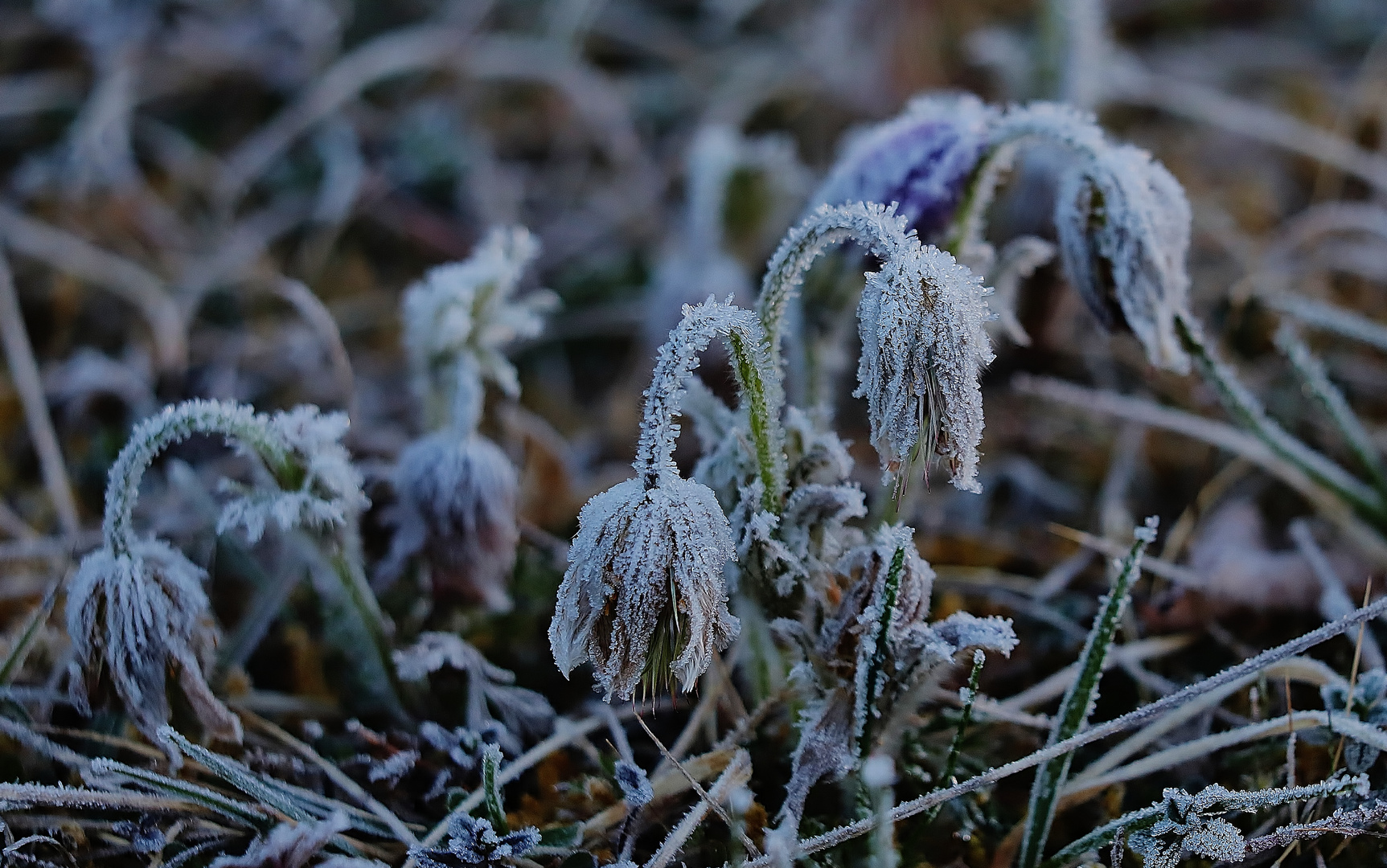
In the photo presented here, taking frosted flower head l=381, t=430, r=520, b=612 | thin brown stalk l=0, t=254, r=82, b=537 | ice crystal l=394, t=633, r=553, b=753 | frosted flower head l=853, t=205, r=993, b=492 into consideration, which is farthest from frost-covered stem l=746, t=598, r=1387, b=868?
thin brown stalk l=0, t=254, r=82, b=537

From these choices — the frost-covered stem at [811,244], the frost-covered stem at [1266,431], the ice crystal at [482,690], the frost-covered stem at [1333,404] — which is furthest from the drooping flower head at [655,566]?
the frost-covered stem at [1333,404]

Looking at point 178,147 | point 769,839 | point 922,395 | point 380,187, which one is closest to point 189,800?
point 769,839

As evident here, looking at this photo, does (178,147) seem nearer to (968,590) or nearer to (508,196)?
(508,196)

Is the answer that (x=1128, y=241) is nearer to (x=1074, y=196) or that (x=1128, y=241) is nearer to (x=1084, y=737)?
(x=1074, y=196)

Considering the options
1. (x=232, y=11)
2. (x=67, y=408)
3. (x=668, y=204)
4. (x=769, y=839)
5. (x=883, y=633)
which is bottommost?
(x=769, y=839)

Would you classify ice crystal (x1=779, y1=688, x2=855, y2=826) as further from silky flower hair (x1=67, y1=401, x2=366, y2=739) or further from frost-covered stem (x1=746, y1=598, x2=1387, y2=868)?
silky flower hair (x1=67, y1=401, x2=366, y2=739)

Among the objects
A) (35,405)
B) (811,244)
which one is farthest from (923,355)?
(35,405)

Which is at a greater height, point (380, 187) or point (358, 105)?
point (358, 105)
